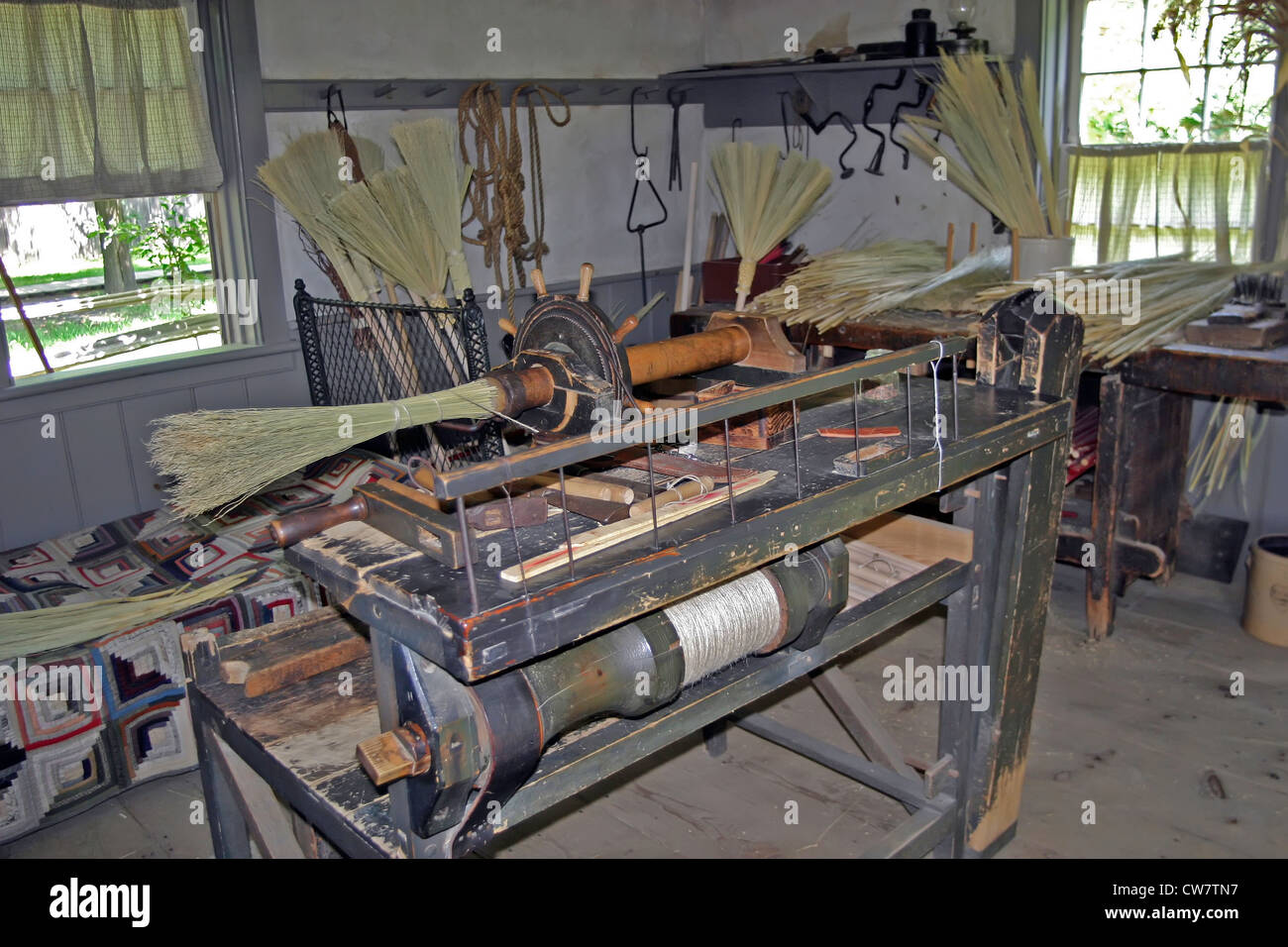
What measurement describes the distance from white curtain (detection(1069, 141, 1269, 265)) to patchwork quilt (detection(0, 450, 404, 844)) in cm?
→ 325

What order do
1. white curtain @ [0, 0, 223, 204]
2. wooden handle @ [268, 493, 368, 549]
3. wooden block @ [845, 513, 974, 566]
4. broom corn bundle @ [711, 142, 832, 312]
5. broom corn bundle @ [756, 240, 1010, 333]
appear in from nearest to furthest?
wooden handle @ [268, 493, 368, 549]
wooden block @ [845, 513, 974, 566]
white curtain @ [0, 0, 223, 204]
broom corn bundle @ [756, 240, 1010, 333]
broom corn bundle @ [711, 142, 832, 312]

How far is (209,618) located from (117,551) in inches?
28.0

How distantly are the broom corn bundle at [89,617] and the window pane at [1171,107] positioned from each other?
3.90 metres

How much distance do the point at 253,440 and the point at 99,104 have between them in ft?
9.58

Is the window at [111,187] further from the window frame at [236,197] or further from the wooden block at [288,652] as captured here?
the wooden block at [288,652]

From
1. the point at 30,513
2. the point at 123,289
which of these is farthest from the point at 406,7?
the point at 30,513

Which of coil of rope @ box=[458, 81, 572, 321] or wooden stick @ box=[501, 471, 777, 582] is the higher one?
coil of rope @ box=[458, 81, 572, 321]

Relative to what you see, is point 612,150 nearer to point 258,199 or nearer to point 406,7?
point 406,7

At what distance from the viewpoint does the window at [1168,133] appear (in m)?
4.11

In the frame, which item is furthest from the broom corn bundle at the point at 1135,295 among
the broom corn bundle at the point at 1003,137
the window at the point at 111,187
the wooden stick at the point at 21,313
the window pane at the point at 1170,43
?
the wooden stick at the point at 21,313

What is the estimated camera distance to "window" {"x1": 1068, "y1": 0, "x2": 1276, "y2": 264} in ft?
13.5

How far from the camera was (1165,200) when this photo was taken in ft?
14.3

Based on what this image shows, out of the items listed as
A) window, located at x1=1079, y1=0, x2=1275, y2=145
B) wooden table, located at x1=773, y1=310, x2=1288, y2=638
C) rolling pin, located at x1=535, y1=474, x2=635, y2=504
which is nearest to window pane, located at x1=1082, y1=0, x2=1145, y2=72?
window, located at x1=1079, y1=0, x2=1275, y2=145

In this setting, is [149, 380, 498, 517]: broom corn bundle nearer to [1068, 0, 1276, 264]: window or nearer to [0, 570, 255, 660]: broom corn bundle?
[0, 570, 255, 660]: broom corn bundle
